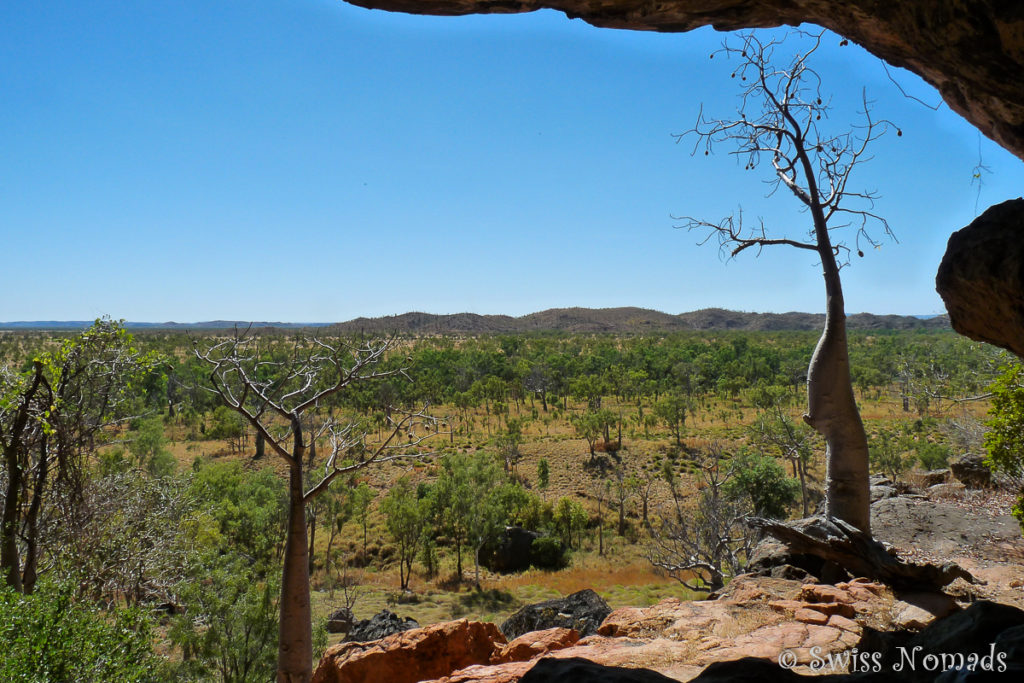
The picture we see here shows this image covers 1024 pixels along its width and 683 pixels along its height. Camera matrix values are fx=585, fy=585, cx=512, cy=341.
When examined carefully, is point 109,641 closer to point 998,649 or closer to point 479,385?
point 998,649

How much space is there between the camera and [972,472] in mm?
9484

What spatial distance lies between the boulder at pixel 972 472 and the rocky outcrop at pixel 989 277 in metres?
7.44

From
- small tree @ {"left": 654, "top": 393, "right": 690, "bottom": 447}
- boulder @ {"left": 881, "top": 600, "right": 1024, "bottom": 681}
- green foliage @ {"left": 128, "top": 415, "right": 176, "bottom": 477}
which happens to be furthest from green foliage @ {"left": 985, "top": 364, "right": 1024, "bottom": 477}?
small tree @ {"left": 654, "top": 393, "right": 690, "bottom": 447}

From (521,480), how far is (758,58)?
29.0 metres

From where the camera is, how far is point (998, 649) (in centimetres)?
252

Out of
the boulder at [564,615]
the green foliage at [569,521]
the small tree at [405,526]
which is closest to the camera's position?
the boulder at [564,615]

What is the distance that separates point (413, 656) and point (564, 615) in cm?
677

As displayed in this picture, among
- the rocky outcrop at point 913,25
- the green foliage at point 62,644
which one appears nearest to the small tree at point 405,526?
the green foliage at point 62,644

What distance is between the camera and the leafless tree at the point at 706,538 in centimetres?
1080

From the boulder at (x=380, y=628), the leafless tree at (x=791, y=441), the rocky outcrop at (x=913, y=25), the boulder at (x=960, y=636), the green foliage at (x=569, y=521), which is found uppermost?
the rocky outcrop at (x=913, y=25)

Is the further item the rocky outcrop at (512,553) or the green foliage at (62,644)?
the rocky outcrop at (512,553)

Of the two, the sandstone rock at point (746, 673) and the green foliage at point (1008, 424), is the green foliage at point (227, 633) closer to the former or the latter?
the sandstone rock at point (746, 673)

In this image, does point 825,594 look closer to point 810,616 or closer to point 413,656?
point 810,616

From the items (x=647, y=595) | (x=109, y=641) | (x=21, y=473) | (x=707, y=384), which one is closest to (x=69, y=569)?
(x=21, y=473)
